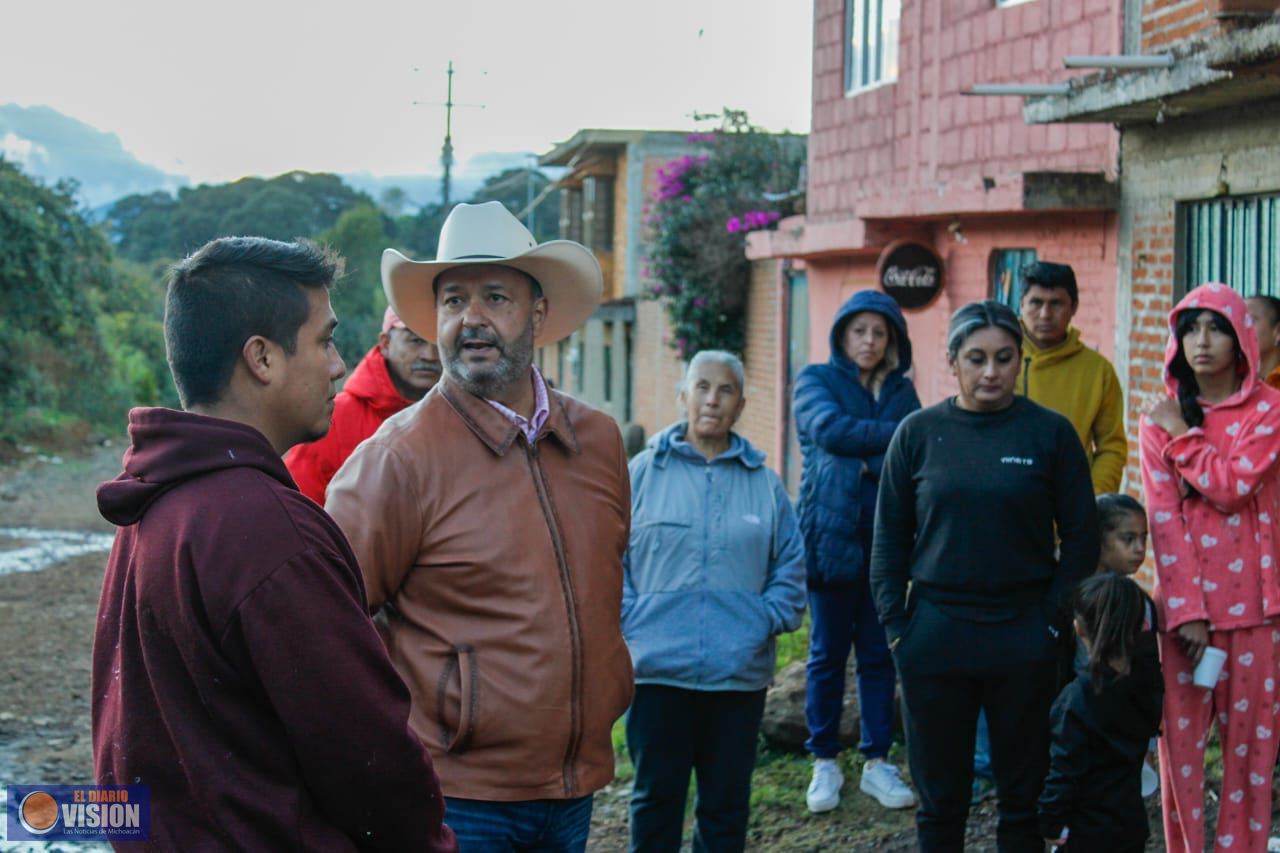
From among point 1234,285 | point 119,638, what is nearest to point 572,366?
point 1234,285

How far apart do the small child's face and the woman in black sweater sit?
50 cm

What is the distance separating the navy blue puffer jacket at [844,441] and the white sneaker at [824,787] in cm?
86

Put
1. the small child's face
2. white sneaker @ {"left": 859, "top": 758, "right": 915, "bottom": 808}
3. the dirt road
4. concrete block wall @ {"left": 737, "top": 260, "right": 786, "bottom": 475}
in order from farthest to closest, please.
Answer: concrete block wall @ {"left": 737, "top": 260, "right": 786, "bottom": 475} < white sneaker @ {"left": 859, "top": 758, "right": 915, "bottom": 808} < the dirt road < the small child's face

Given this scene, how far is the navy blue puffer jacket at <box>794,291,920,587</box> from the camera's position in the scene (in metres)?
6.04

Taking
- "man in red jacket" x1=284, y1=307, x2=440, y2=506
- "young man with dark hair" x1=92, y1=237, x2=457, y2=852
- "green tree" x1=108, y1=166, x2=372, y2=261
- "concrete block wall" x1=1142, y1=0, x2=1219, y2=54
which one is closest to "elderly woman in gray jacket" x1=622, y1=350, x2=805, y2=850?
"man in red jacket" x1=284, y1=307, x2=440, y2=506

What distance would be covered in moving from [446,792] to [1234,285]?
5505mm

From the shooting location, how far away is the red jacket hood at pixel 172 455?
89.7 inches

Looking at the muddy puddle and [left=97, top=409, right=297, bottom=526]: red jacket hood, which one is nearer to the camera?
[left=97, top=409, right=297, bottom=526]: red jacket hood

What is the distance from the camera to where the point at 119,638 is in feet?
7.63

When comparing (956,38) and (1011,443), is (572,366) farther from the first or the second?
(1011,443)

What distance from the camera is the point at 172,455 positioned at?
228cm

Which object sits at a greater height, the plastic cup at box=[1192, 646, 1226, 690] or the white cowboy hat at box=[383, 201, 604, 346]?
the white cowboy hat at box=[383, 201, 604, 346]

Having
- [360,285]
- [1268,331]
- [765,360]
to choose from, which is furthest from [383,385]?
[360,285]

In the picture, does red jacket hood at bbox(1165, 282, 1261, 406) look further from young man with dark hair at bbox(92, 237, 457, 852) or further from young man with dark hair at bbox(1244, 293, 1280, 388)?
young man with dark hair at bbox(92, 237, 457, 852)
